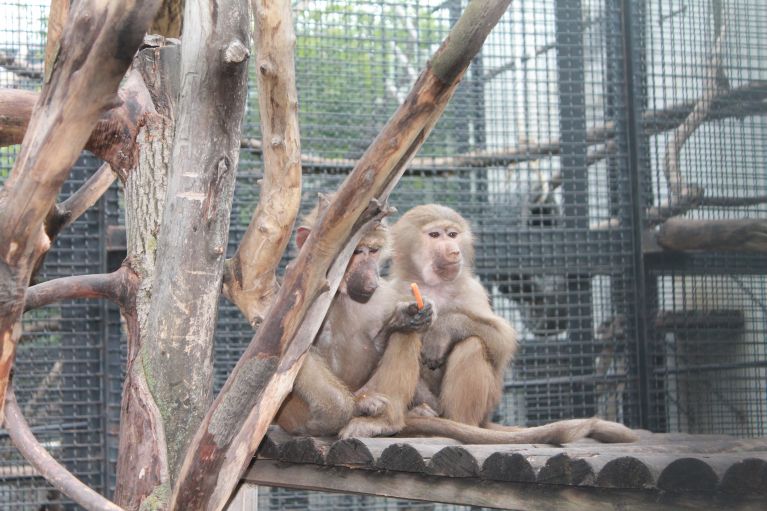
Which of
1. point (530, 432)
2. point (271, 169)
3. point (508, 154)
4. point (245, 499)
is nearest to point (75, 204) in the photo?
point (271, 169)

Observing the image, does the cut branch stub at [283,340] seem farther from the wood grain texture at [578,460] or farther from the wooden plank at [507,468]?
the wooden plank at [507,468]

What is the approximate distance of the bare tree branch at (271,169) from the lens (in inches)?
120

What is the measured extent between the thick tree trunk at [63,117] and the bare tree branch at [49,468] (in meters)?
0.63

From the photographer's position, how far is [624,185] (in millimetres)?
6316

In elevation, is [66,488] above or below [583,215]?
below

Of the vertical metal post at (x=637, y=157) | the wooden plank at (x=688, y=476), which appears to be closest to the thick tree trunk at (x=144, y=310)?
Answer: the wooden plank at (x=688, y=476)

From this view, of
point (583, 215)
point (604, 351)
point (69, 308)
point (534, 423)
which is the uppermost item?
point (583, 215)

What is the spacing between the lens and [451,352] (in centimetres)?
394

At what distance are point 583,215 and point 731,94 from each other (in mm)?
4723

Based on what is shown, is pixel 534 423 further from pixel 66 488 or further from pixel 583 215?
pixel 66 488

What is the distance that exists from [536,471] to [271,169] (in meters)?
1.42

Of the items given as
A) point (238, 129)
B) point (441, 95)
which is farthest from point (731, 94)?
point (238, 129)

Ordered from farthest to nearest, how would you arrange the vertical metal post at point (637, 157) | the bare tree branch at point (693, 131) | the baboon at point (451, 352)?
the vertical metal post at point (637, 157), the baboon at point (451, 352), the bare tree branch at point (693, 131)

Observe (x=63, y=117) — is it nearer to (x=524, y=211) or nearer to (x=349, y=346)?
(x=349, y=346)
